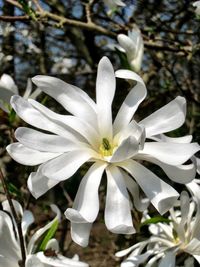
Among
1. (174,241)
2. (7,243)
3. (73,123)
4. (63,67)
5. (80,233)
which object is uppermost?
(73,123)

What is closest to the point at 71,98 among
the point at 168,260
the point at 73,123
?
the point at 73,123

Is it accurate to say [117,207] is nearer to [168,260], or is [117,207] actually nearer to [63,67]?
[168,260]

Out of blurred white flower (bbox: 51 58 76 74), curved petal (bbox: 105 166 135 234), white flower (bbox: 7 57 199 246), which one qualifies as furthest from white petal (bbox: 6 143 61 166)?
blurred white flower (bbox: 51 58 76 74)

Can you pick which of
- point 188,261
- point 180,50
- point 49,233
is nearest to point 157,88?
point 180,50

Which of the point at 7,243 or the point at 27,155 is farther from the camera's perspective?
the point at 7,243

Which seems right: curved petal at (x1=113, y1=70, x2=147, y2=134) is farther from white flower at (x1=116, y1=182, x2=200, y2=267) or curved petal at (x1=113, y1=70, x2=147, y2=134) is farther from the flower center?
white flower at (x1=116, y1=182, x2=200, y2=267)

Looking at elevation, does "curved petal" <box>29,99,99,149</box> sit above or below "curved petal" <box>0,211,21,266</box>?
above

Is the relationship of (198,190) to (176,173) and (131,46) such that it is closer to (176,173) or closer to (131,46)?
(176,173)
